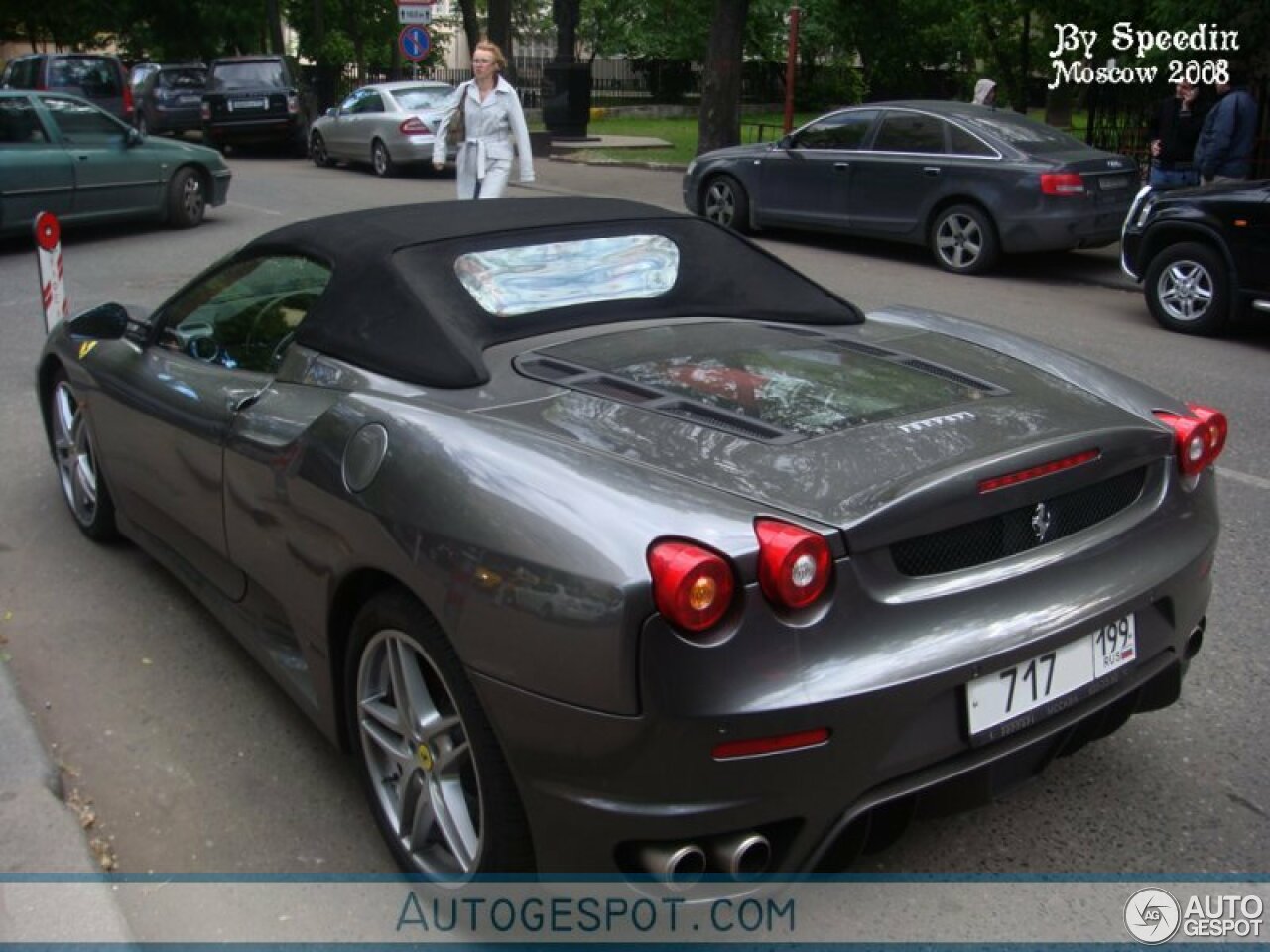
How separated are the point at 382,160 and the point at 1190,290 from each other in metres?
14.7

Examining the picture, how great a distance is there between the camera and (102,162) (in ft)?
45.6

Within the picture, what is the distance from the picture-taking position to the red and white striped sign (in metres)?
7.13

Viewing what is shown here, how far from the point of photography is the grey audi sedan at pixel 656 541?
239cm

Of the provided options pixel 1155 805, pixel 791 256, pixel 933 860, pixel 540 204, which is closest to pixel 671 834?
pixel 933 860

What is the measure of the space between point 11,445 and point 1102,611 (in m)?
5.86

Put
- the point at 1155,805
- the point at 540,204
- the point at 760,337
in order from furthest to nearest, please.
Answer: the point at 540,204 → the point at 760,337 → the point at 1155,805

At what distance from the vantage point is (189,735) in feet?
12.5

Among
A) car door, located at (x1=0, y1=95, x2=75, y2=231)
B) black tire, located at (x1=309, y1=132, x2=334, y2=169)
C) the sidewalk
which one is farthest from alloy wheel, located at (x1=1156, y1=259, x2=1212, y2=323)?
black tire, located at (x1=309, y1=132, x2=334, y2=169)

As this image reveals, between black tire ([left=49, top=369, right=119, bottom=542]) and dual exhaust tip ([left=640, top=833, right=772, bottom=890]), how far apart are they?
327cm

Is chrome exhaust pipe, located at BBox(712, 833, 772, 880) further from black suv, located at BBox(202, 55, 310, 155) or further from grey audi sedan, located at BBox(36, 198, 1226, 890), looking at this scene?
black suv, located at BBox(202, 55, 310, 155)

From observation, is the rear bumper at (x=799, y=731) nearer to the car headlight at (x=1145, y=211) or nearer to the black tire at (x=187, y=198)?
the car headlight at (x=1145, y=211)

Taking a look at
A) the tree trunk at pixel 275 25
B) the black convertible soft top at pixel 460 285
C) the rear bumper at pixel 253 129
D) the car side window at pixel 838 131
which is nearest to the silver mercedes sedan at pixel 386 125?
the rear bumper at pixel 253 129

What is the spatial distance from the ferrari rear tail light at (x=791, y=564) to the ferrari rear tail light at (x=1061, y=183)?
10.2 m

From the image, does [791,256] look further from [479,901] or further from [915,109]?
[479,901]
